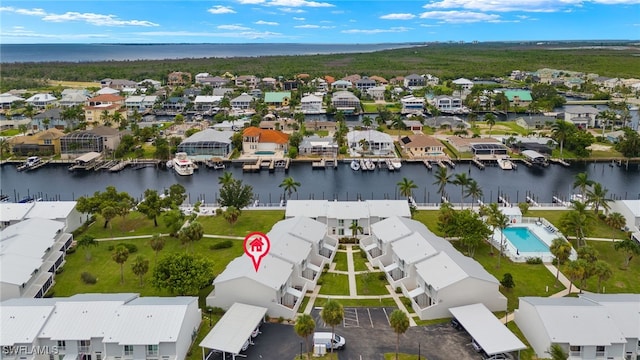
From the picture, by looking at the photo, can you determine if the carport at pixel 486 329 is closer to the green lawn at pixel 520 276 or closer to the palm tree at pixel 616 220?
the green lawn at pixel 520 276

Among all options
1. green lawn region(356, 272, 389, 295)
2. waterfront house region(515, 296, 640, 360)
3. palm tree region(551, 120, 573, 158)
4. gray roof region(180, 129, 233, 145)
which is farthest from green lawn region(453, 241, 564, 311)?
gray roof region(180, 129, 233, 145)

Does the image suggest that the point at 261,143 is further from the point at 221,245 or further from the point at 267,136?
the point at 221,245

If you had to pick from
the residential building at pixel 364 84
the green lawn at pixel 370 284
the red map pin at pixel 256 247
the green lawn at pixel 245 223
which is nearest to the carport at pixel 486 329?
the green lawn at pixel 370 284

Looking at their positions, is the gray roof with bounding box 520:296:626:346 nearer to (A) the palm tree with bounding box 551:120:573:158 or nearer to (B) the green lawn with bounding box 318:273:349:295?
(B) the green lawn with bounding box 318:273:349:295

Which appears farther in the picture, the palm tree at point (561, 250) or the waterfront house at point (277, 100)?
the waterfront house at point (277, 100)

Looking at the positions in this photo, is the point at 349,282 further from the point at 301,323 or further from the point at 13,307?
the point at 13,307

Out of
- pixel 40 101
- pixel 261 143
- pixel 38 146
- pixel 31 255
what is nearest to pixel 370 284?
pixel 31 255

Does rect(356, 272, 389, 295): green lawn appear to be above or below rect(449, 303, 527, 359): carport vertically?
below

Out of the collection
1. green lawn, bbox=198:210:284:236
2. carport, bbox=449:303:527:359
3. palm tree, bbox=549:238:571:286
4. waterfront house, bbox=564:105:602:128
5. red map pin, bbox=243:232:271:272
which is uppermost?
waterfront house, bbox=564:105:602:128
